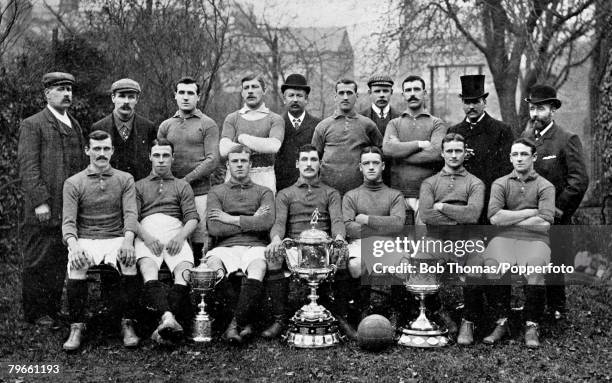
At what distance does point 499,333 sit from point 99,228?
3320mm

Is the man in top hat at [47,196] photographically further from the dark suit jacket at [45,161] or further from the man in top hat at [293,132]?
the man in top hat at [293,132]

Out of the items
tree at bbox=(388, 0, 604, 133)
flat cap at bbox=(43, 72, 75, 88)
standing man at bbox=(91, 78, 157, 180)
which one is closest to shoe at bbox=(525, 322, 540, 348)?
standing man at bbox=(91, 78, 157, 180)

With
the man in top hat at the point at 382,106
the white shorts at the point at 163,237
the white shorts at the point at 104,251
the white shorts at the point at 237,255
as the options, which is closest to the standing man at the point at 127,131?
the white shorts at the point at 163,237

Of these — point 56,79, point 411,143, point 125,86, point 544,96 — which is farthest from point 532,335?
point 56,79

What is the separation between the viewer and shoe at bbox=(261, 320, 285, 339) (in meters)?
5.66

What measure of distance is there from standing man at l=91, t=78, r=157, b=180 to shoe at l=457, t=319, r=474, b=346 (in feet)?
10.2

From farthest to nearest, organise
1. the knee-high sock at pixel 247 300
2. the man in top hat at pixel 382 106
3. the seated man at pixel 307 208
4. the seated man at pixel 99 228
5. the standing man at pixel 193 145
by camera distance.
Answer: the man in top hat at pixel 382 106
the standing man at pixel 193 145
the seated man at pixel 307 208
the knee-high sock at pixel 247 300
the seated man at pixel 99 228

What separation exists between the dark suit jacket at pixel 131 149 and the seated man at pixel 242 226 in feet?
2.69

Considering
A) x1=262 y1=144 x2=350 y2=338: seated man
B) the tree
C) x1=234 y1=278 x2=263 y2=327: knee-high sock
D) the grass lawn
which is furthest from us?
the tree

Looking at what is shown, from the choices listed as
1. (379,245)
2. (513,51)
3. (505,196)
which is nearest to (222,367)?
(379,245)

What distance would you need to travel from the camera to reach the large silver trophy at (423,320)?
5492 mm

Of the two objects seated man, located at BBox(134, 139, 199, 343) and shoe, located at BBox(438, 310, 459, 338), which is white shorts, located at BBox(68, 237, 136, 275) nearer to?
seated man, located at BBox(134, 139, 199, 343)

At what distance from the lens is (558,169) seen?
6.21 metres

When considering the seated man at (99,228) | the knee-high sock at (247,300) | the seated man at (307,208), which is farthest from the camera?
the seated man at (307,208)
